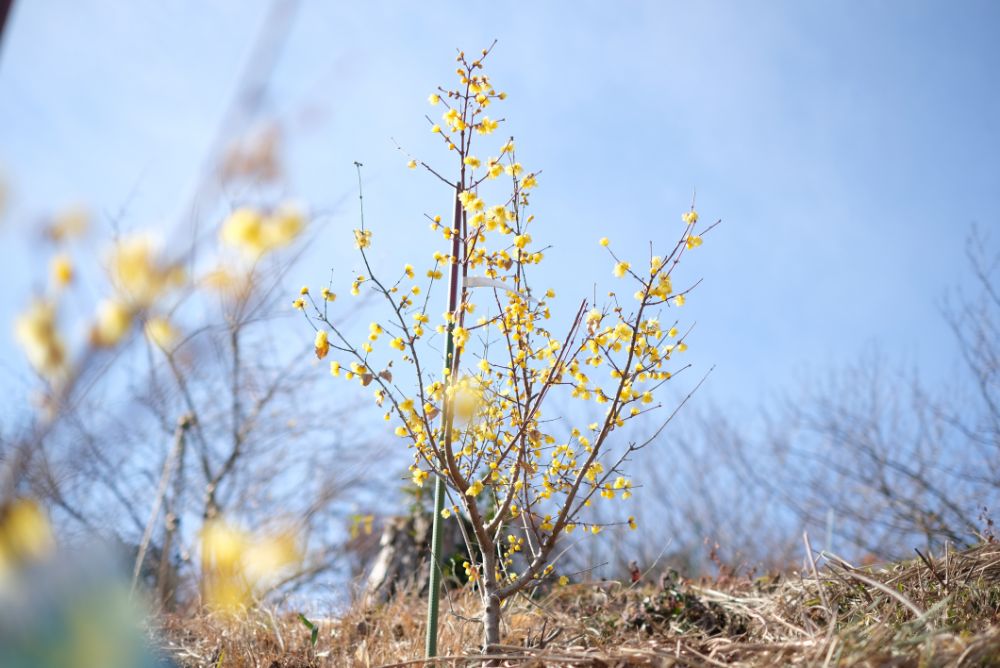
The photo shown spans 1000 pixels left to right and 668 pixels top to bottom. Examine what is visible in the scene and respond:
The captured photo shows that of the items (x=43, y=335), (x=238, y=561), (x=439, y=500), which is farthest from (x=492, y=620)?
(x=238, y=561)

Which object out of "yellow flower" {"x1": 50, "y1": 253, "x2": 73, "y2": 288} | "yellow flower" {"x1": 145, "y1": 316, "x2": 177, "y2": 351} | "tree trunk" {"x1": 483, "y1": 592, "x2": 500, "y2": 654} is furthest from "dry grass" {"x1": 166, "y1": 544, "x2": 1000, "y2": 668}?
"yellow flower" {"x1": 50, "y1": 253, "x2": 73, "y2": 288}

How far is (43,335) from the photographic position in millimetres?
689

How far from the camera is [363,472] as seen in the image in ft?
23.3

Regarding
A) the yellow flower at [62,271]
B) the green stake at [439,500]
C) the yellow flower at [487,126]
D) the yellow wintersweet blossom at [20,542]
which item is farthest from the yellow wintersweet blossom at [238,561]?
the yellow wintersweet blossom at [20,542]

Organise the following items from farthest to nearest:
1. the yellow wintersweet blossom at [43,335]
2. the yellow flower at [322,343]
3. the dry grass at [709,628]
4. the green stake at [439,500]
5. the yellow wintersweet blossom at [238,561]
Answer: the yellow wintersweet blossom at [238,561]
the green stake at [439,500]
the yellow flower at [322,343]
the dry grass at [709,628]
the yellow wintersweet blossom at [43,335]

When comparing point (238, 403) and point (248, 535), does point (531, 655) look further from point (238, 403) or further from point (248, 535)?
point (238, 403)

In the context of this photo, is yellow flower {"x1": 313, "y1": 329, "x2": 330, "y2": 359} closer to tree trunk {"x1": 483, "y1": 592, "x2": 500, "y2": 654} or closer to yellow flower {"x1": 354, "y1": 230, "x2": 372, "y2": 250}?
yellow flower {"x1": 354, "y1": 230, "x2": 372, "y2": 250}

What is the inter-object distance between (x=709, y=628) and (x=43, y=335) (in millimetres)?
2290

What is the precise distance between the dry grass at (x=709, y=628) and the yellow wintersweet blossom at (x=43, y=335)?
117 cm

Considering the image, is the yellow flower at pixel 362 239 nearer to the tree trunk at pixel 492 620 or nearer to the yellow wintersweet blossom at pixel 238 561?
the tree trunk at pixel 492 620

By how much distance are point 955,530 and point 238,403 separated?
19.4 ft

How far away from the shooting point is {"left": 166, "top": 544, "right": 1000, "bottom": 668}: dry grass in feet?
4.75

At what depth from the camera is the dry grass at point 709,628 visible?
1447 mm

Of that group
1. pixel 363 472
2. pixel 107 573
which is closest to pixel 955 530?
pixel 363 472
